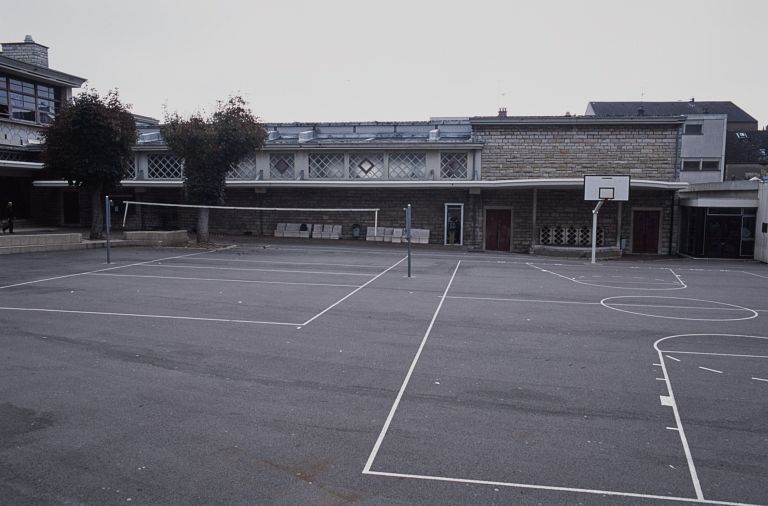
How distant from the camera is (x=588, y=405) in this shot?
7.58 metres

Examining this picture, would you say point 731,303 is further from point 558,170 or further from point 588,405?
point 558,170

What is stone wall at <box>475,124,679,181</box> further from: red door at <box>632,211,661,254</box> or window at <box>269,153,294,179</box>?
window at <box>269,153,294,179</box>

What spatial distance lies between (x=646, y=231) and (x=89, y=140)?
2697cm

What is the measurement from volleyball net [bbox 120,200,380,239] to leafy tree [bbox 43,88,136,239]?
5329 mm

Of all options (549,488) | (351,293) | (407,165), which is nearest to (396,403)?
(549,488)

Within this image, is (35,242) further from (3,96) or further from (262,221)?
(3,96)

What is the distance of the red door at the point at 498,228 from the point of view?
102 feet

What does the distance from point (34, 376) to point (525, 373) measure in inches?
278

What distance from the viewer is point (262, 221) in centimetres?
3397

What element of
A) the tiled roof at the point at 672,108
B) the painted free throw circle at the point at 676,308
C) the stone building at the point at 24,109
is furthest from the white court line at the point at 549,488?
the tiled roof at the point at 672,108

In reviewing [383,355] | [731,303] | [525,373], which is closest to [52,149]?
[383,355]

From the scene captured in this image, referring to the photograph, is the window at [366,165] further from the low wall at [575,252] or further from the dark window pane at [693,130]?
the dark window pane at [693,130]

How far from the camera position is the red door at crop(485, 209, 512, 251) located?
31.2 metres

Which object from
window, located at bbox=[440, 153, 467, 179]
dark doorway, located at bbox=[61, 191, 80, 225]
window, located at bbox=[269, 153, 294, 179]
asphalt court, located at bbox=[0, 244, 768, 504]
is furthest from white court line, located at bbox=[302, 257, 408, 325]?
dark doorway, located at bbox=[61, 191, 80, 225]
